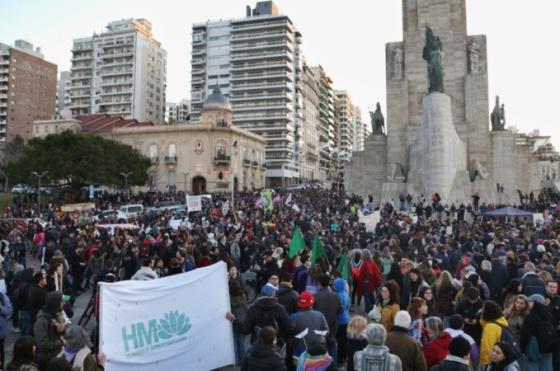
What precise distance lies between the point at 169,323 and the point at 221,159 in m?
53.8

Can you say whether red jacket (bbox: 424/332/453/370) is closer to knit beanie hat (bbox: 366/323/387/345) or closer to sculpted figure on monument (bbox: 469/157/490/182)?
knit beanie hat (bbox: 366/323/387/345)

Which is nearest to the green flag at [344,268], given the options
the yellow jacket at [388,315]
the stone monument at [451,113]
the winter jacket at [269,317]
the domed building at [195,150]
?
the yellow jacket at [388,315]

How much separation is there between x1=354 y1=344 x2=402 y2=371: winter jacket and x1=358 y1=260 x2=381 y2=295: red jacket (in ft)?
16.9

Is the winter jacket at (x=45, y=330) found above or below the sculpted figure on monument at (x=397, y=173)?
below

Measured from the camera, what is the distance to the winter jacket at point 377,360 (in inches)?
164

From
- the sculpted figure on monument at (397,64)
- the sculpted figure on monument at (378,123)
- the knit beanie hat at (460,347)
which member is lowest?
the knit beanie hat at (460,347)

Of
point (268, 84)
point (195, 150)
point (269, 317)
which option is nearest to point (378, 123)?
point (195, 150)

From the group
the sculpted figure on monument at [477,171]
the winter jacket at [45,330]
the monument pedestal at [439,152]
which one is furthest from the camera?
the sculpted figure on monument at [477,171]

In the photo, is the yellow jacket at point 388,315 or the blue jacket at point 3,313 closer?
the yellow jacket at point 388,315

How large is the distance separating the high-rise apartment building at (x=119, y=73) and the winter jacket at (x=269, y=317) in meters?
84.4

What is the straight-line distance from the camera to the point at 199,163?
195 feet

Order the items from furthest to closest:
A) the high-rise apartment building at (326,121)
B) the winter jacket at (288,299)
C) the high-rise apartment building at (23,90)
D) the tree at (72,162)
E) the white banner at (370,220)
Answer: the high-rise apartment building at (326,121)
the high-rise apartment building at (23,90)
the tree at (72,162)
the white banner at (370,220)
the winter jacket at (288,299)

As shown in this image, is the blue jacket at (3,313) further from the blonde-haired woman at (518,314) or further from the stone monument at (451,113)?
the stone monument at (451,113)

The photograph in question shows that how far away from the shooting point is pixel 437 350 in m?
4.93
